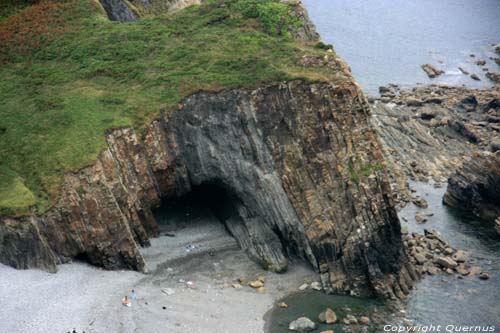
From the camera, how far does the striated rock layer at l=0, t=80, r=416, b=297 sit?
170 feet

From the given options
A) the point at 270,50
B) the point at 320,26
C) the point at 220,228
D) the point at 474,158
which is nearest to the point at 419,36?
the point at 320,26

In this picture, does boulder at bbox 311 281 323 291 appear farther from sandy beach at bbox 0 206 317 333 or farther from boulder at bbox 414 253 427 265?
boulder at bbox 414 253 427 265

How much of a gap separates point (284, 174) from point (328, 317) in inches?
487

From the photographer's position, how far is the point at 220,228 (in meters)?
56.8

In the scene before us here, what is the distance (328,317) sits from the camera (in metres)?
47.0

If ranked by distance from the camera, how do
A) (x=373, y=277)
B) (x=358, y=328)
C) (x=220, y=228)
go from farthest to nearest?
(x=220, y=228) → (x=373, y=277) → (x=358, y=328)

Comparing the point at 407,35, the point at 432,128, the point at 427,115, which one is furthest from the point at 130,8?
the point at 407,35

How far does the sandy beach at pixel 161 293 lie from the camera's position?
4269cm

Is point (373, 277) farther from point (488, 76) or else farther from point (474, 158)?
point (488, 76)

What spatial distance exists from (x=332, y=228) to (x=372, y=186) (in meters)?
4.78

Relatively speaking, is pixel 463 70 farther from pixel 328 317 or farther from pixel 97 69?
pixel 328 317

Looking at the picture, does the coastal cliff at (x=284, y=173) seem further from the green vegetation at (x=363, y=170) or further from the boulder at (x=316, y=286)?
the boulder at (x=316, y=286)

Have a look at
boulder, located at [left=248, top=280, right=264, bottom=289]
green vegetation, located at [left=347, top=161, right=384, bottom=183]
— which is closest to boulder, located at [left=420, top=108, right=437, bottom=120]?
green vegetation, located at [left=347, top=161, right=384, bottom=183]

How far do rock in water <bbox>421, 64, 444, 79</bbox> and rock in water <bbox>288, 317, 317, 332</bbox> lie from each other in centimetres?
7174
